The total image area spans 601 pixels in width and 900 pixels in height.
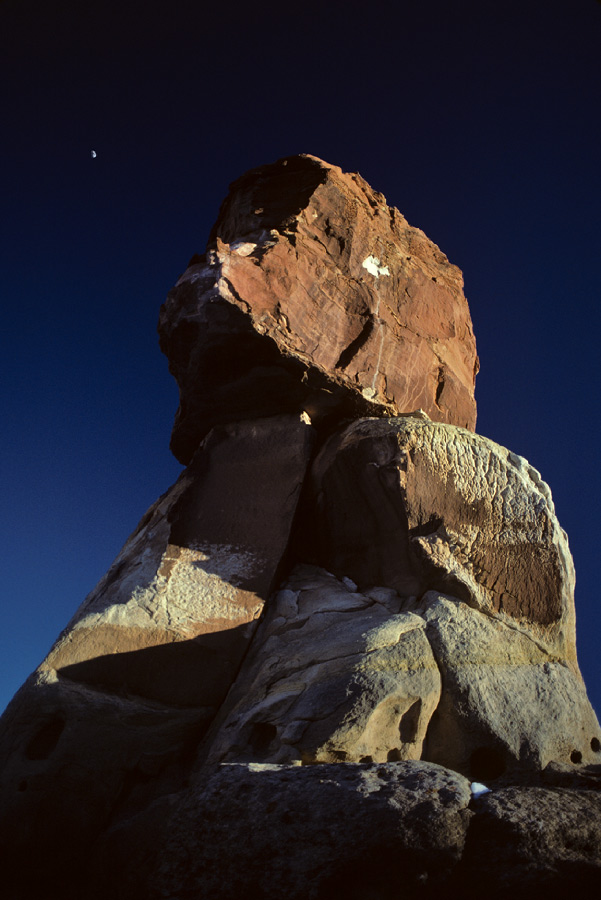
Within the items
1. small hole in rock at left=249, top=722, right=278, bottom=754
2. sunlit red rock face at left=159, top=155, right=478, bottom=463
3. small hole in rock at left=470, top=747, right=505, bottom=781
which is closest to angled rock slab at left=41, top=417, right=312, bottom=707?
sunlit red rock face at left=159, top=155, right=478, bottom=463

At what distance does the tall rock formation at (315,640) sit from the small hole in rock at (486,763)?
0.01 meters

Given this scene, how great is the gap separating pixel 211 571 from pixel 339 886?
147 inches

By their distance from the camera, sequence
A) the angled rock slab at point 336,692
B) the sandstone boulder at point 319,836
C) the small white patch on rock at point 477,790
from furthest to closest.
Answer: the angled rock slab at point 336,692 → the small white patch on rock at point 477,790 → the sandstone boulder at point 319,836

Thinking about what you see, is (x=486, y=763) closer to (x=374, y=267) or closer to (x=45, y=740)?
(x=45, y=740)

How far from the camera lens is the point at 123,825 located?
14.8 feet

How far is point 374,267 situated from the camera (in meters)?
8.21

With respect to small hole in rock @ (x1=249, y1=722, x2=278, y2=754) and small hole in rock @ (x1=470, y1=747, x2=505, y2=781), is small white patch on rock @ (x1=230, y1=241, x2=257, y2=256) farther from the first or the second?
small hole in rock @ (x1=470, y1=747, x2=505, y2=781)

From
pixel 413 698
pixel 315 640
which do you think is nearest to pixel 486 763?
pixel 413 698

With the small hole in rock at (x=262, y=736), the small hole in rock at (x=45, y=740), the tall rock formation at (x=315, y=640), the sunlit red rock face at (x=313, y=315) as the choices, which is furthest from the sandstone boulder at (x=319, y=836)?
the sunlit red rock face at (x=313, y=315)

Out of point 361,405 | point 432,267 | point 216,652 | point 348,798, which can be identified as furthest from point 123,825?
point 432,267

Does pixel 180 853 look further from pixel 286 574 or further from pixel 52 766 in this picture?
pixel 286 574

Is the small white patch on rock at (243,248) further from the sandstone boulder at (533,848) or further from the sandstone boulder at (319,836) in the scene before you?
the sandstone boulder at (533,848)

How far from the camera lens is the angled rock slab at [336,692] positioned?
13.8 feet

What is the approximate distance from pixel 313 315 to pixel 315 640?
12.5ft
